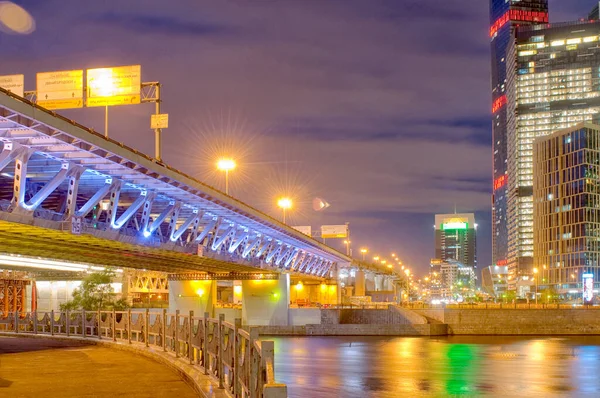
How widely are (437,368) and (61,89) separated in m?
29.5

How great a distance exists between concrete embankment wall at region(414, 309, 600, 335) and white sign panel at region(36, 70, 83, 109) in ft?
211

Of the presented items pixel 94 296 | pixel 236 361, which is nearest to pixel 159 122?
pixel 236 361

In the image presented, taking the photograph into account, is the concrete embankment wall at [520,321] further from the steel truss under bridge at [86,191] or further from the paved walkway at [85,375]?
the paved walkway at [85,375]

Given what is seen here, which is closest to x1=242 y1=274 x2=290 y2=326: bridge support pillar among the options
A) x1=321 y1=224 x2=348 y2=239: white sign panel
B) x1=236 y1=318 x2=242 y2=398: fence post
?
x1=321 y1=224 x2=348 y2=239: white sign panel

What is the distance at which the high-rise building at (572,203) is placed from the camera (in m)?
184

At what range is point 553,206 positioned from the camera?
197m

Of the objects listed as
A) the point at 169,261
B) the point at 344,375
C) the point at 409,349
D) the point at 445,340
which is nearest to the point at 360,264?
the point at 445,340

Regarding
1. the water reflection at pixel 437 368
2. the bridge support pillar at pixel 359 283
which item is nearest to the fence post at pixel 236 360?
the water reflection at pixel 437 368

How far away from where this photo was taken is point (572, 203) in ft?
622

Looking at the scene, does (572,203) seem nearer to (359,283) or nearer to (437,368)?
(359,283)

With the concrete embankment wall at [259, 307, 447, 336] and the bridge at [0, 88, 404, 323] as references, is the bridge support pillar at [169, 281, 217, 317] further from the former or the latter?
the bridge at [0, 88, 404, 323]

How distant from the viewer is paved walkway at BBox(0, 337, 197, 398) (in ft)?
55.6

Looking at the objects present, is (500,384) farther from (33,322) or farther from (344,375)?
(33,322)

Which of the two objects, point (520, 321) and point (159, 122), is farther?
point (520, 321)
